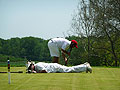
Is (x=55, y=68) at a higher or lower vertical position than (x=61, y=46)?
lower

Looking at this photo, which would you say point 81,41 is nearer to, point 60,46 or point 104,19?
point 104,19

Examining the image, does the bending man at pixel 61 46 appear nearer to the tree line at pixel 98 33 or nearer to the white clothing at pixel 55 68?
the white clothing at pixel 55 68

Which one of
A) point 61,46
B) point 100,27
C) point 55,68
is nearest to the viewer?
point 55,68

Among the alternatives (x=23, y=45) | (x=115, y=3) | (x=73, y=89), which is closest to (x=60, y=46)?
(x=73, y=89)

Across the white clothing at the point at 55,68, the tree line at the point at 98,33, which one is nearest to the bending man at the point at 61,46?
the white clothing at the point at 55,68

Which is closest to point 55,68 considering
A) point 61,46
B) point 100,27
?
point 61,46

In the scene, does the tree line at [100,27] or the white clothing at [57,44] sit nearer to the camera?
the white clothing at [57,44]

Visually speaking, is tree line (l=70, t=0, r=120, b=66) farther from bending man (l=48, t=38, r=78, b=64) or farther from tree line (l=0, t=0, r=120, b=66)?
bending man (l=48, t=38, r=78, b=64)

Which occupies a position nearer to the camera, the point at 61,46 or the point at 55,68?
the point at 55,68

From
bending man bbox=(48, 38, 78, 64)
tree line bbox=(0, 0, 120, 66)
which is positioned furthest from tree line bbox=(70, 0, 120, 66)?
bending man bbox=(48, 38, 78, 64)

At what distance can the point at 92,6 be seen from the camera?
26047 mm

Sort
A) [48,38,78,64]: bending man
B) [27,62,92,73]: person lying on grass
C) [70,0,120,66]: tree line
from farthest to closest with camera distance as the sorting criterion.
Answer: [70,0,120,66]: tree line → [48,38,78,64]: bending man → [27,62,92,73]: person lying on grass

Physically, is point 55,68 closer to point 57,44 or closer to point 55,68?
point 55,68

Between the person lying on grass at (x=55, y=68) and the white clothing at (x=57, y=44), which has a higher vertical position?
the white clothing at (x=57, y=44)
